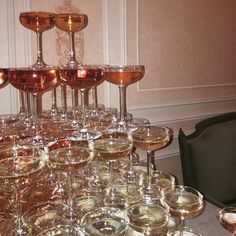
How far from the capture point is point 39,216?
0.84m

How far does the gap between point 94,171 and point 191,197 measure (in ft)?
1.10

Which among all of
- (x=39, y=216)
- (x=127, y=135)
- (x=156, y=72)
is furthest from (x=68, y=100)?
(x=39, y=216)

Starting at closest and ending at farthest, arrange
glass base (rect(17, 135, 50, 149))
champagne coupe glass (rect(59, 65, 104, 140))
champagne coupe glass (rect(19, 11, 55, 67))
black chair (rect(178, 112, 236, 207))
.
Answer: glass base (rect(17, 135, 50, 149))
champagne coupe glass (rect(59, 65, 104, 140))
champagne coupe glass (rect(19, 11, 55, 67))
black chair (rect(178, 112, 236, 207))

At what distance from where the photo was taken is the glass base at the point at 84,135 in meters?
0.91

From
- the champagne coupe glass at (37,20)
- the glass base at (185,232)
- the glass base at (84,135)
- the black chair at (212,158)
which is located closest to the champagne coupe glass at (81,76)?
the glass base at (84,135)

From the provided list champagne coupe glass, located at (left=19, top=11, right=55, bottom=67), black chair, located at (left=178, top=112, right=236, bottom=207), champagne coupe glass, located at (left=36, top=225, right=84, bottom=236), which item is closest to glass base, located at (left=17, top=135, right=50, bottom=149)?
champagne coupe glass, located at (left=36, top=225, right=84, bottom=236)

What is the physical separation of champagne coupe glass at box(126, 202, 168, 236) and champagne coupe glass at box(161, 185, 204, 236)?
3cm

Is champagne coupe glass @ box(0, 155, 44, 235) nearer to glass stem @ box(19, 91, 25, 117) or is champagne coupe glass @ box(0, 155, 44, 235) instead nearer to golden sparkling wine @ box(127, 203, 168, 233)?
golden sparkling wine @ box(127, 203, 168, 233)

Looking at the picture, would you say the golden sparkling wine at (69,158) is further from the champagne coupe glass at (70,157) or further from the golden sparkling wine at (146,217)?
the golden sparkling wine at (146,217)

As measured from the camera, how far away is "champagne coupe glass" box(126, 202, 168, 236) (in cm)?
Result: 75

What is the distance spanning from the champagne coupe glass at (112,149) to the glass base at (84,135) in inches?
0.7

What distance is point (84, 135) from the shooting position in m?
0.94

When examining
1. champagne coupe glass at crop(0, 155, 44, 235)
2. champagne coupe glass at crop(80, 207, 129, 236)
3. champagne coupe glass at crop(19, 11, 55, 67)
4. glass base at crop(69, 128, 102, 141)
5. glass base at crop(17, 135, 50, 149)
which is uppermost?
champagne coupe glass at crop(19, 11, 55, 67)

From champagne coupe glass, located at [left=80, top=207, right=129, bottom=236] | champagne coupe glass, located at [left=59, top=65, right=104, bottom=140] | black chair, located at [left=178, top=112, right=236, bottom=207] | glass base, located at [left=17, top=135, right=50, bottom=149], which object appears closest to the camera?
champagne coupe glass, located at [left=80, top=207, right=129, bottom=236]
